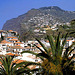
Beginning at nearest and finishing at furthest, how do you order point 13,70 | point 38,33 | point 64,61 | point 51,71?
point 51,71, point 64,61, point 13,70, point 38,33

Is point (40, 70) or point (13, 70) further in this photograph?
point (13, 70)

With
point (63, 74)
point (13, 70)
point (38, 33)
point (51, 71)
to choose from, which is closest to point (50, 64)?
point (51, 71)

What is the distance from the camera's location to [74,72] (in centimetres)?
829

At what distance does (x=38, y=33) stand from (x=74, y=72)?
13883 centimetres

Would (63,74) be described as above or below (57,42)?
below

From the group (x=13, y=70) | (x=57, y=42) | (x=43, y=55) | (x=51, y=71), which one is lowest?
(x=13, y=70)

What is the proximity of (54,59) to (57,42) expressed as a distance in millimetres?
957

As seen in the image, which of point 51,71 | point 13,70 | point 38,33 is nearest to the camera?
point 51,71

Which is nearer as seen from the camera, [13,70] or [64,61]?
[64,61]

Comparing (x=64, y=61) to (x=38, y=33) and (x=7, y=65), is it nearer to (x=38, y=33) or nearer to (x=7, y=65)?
(x=7, y=65)

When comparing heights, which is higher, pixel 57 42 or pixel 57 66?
pixel 57 42

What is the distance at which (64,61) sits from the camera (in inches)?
336

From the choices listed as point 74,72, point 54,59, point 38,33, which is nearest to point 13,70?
point 54,59

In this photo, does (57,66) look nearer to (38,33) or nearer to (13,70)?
(13,70)
